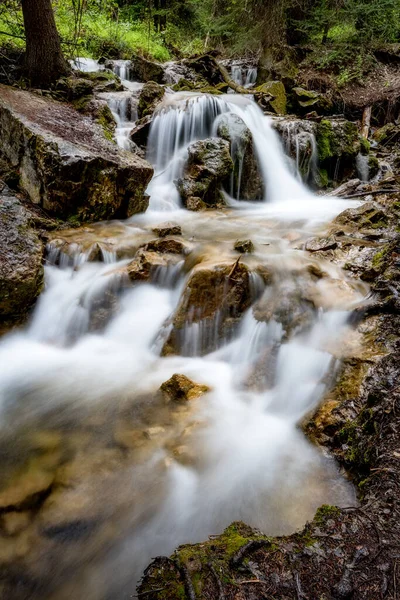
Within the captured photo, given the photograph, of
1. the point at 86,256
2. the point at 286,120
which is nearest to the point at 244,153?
the point at 286,120

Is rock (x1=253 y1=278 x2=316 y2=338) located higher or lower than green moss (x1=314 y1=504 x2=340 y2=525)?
higher

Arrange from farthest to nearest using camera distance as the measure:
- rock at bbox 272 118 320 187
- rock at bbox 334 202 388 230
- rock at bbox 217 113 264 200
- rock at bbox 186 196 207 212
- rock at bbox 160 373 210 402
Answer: rock at bbox 272 118 320 187 → rock at bbox 217 113 264 200 → rock at bbox 186 196 207 212 → rock at bbox 334 202 388 230 → rock at bbox 160 373 210 402

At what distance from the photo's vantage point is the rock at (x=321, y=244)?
519 cm

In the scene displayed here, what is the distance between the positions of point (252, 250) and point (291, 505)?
3349mm

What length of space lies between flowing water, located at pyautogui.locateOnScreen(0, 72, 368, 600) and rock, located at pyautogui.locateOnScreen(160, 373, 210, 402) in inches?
2.6

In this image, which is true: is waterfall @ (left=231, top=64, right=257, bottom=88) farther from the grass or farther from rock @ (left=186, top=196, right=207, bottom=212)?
rock @ (left=186, top=196, right=207, bottom=212)

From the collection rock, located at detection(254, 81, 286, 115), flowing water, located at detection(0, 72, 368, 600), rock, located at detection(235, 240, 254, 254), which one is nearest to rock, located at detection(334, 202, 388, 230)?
flowing water, located at detection(0, 72, 368, 600)

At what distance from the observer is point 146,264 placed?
496 cm

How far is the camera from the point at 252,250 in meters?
5.07

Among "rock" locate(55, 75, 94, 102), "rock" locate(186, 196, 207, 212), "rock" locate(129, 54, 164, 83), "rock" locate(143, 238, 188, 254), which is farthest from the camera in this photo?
"rock" locate(129, 54, 164, 83)

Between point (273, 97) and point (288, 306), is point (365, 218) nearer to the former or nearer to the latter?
point (288, 306)

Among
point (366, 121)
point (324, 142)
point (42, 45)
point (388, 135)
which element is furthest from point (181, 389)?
point (366, 121)

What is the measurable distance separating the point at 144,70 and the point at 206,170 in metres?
7.56

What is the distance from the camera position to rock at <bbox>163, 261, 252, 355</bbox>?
4191 mm
